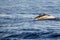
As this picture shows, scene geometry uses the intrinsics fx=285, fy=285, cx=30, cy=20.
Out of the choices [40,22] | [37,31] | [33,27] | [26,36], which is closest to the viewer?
[26,36]

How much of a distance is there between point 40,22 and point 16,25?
5.04 feet

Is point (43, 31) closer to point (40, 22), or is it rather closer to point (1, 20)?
point (40, 22)

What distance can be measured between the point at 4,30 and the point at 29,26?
5.21 feet

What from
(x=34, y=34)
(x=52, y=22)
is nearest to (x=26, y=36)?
(x=34, y=34)

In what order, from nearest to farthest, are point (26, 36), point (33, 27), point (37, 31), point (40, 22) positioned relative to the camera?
1. point (26, 36)
2. point (37, 31)
3. point (33, 27)
4. point (40, 22)

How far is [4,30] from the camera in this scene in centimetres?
1345

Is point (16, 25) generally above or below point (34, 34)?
above

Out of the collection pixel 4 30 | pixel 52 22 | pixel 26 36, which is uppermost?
pixel 52 22

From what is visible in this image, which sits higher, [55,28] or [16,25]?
[16,25]

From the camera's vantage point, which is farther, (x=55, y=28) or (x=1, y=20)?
(x=1, y=20)

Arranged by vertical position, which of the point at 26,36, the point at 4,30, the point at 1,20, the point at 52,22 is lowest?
the point at 26,36

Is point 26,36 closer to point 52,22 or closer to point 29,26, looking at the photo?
point 29,26

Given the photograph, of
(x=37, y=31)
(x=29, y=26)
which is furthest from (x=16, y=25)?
(x=37, y=31)

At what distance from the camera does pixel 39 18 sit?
16.6 m
